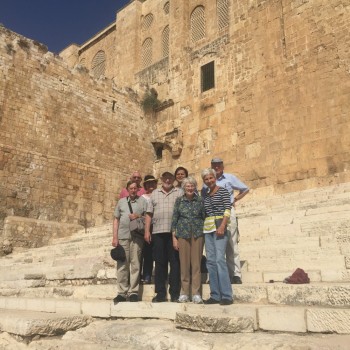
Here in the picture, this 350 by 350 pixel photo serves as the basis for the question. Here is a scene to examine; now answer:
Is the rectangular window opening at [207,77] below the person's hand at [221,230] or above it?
above

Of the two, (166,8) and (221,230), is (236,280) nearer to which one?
(221,230)

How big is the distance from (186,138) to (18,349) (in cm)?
1152

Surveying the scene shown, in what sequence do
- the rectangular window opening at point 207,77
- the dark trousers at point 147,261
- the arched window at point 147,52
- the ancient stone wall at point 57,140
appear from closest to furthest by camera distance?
the dark trousers at point 147,261 < the ancient stone wall at point 57,140 < the rectangular window opening at point 207,77 < the arched window at point 147,52

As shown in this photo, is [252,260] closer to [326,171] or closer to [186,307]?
[186,307]

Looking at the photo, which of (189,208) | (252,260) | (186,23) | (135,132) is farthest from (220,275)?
(186,23)

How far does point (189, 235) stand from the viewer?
169 inches

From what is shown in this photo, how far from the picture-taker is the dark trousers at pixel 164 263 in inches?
172

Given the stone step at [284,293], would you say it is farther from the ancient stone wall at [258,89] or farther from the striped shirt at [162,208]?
the ancient stone wall at [258,89]

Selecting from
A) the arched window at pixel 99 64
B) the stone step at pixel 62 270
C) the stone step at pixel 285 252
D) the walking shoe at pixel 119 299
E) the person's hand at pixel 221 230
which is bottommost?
the walking shoe at pixel 119 299

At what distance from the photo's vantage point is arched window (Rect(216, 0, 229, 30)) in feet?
47.1

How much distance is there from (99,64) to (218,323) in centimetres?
1847

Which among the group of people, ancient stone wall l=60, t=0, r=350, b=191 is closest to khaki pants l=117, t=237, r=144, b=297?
the group of people

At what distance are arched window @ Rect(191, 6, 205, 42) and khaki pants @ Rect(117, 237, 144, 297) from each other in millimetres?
11937

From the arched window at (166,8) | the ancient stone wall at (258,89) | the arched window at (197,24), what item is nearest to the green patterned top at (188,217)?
the ancient stone wall at (258,89)
